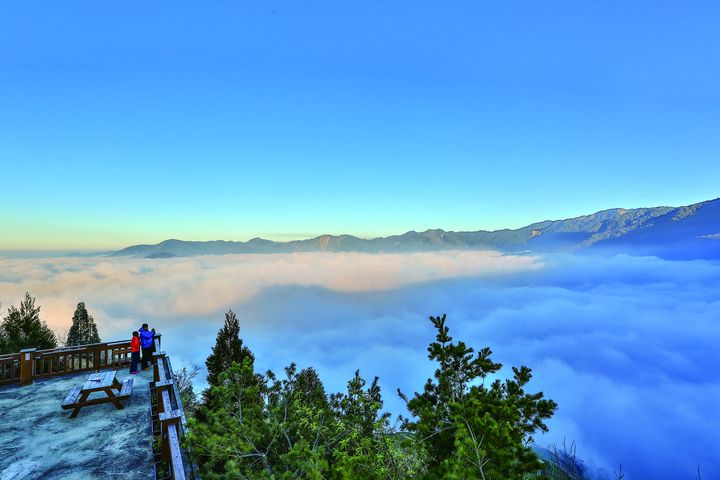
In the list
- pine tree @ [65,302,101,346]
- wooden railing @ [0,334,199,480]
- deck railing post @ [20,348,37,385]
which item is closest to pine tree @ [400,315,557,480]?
wooden railing @ [0,334,199,480]

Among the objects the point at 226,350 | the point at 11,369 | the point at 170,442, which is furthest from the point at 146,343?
the point at 226,350

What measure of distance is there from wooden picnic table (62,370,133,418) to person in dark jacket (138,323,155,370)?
2387 millimetres

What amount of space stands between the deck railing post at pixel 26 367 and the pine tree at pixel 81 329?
1403 inches

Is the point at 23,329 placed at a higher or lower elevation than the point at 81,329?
higher

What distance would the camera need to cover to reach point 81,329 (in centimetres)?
4172

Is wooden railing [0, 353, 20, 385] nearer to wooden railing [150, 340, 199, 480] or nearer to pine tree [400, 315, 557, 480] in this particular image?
wooden railing [150, 340, 199, 480]

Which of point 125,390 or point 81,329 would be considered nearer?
point 125,390

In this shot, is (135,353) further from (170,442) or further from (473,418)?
(473,418)

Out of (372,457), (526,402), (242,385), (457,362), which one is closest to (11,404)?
(242,385)

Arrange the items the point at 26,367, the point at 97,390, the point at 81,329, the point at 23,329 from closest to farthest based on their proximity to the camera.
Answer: the point at 97,390 < the point at 26,367 < the point at 23,329 < the point at 81,329

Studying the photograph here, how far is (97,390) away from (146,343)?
3.86m

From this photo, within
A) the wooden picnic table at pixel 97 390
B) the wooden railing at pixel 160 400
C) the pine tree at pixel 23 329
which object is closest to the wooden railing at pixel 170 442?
the wooden railing at pixel 160 400

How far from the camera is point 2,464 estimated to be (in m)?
7.22

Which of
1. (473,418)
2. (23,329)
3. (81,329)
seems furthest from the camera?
(81,329)
